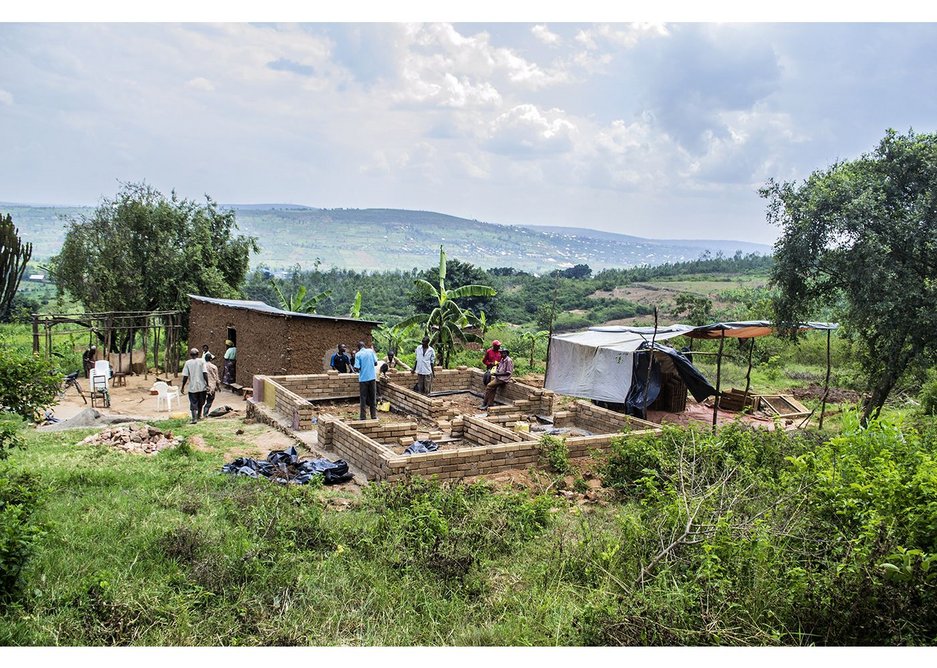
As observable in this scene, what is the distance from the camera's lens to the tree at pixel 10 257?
25141 mm

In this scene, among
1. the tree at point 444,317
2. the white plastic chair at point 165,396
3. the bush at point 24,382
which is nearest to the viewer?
the bush at point 24,382

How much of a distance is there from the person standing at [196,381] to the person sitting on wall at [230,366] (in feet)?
17.2

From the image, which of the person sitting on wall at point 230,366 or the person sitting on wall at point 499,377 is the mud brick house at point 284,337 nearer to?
the person sitting on wall at point 230,366

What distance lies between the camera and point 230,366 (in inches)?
717

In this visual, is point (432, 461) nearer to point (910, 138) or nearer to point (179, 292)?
point (910, 138)

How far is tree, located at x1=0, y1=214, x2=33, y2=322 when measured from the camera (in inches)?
990

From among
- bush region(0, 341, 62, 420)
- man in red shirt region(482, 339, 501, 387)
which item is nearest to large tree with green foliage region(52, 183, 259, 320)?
man in red shirt region(482, 339, 501, 387)

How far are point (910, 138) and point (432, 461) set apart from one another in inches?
415

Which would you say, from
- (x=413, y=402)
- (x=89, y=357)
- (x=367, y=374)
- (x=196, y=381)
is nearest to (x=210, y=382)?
(x=196, y=381)

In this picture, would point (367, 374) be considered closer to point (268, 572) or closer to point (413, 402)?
point (413, 402)

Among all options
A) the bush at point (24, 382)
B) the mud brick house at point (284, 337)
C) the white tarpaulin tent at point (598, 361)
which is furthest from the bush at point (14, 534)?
the mud brick house at point (284, 337)

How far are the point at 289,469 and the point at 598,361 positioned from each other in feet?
23.8

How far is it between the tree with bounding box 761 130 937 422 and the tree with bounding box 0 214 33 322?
82.9ft

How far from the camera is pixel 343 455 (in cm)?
991
